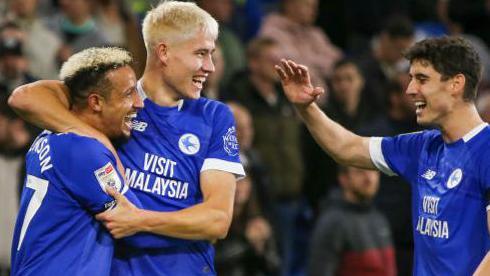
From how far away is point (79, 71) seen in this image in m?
5.60

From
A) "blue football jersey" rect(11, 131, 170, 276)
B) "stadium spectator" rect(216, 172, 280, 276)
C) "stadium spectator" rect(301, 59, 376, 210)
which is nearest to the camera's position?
"blue football jersey" rect(11, 131, 170, 276)

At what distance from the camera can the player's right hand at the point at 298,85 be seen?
253 inches

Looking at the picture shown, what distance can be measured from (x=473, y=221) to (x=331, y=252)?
11.3 feet

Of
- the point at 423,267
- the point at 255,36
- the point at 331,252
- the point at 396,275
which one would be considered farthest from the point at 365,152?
the point at 255,36


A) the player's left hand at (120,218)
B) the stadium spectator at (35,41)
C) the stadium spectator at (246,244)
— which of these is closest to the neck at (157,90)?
the player's left hand at (120,218)

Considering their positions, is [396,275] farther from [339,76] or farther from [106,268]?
[106,268]

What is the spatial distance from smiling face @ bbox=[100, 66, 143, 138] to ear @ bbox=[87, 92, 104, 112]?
0.02 metres

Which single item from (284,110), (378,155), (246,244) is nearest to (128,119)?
(378,155)

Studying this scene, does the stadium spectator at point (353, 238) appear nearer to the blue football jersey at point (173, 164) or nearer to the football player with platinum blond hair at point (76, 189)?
the blue football jersey at point (173, 164)

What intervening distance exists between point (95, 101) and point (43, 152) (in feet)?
1.17

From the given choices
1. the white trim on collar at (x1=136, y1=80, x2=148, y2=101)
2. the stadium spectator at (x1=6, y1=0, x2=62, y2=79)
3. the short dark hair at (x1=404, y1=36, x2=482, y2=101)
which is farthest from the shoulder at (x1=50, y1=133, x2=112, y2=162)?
the stadium spectator at (x1=6, y1=0, x2=62, y2=79)

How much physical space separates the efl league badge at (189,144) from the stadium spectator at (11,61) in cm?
449

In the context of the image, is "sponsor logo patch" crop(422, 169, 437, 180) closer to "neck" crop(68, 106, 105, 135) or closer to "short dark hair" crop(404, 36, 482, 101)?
"short dark hair" crop(404, 36, 482, 101)

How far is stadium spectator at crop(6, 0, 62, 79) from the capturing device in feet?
34.9
